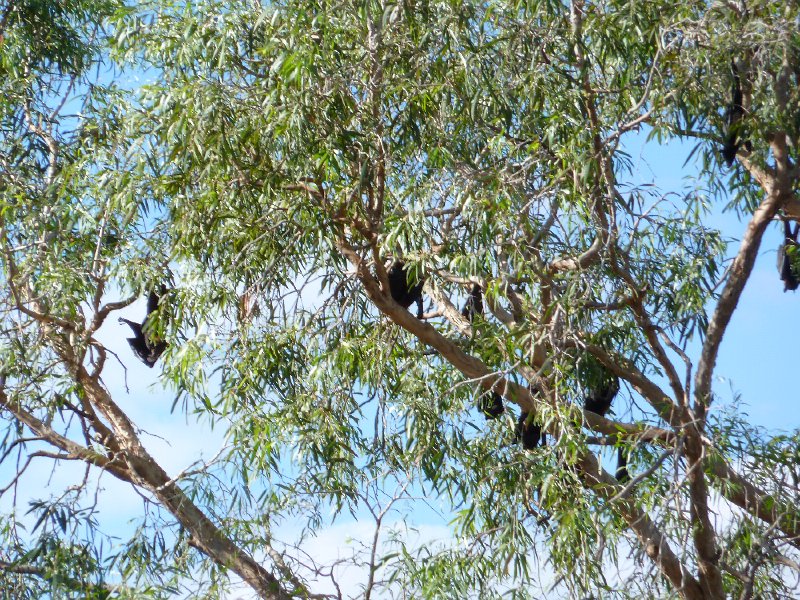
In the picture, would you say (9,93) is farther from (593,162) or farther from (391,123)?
(593,162)

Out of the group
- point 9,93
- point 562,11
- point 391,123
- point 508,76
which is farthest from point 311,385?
point 9,93

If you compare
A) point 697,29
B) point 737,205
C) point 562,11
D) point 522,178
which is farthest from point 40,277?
point 737,205

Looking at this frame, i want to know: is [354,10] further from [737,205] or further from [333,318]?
[737,205]

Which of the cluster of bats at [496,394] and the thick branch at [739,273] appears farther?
the cluster of bats at [496,394]

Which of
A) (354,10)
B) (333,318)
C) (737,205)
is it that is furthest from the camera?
(737,205)

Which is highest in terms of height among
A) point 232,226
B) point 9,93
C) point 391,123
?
point 9,93

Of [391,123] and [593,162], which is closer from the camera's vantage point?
[593,162]

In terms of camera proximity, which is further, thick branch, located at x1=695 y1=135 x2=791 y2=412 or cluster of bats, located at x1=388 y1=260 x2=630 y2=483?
cluster of bats, located at x1=388 y1=260 x2=630 y2=483

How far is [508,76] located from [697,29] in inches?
38.9

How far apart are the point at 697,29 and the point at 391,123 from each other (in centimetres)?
159

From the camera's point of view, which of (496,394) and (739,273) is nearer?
(739,273)

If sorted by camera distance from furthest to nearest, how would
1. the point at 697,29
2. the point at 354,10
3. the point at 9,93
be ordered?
the point at 9,93, the point at 354,10, the point at 697,29

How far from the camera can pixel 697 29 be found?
491 cm

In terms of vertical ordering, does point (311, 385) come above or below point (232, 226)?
below
